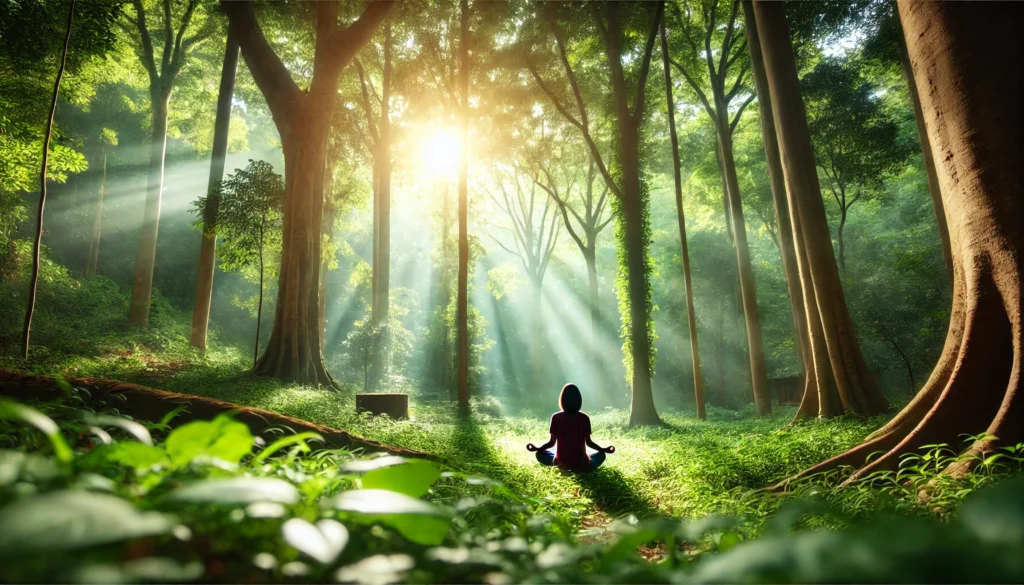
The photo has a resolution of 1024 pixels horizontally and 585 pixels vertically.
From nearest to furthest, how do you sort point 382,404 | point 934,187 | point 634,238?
Answer: point 382,404
point 934,187
point 634,238

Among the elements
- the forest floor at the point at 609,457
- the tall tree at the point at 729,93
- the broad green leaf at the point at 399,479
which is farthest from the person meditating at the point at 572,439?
the tall tree at the point at 729,93

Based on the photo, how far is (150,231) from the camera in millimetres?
15992

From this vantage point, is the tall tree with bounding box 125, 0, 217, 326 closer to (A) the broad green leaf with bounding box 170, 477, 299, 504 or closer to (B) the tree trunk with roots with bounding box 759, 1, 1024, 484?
(A) the broad green leaf with bounding box 170, 477, 299, 504

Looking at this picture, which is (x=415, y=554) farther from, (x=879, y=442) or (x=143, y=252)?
(x=143, y=252)

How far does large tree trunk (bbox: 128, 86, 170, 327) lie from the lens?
15766mm

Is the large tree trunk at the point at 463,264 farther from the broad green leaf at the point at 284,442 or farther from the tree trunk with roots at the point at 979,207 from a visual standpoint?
the broad green leaf at the point at 284,442

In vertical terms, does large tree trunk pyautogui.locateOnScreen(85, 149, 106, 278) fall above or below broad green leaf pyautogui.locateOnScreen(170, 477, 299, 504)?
above

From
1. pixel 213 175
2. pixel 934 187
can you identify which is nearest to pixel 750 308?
pixel 934 187

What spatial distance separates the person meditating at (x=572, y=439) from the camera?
547 cm

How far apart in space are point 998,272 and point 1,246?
19800 mm

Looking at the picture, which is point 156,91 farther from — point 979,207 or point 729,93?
point 979,207

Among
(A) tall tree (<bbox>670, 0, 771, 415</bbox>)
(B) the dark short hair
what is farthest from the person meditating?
(A) tall tree (<bbox>670, 0, 771, 415</bbox>)

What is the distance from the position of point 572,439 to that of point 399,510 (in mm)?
4988

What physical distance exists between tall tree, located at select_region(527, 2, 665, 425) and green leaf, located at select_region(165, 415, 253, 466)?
11920 mm
